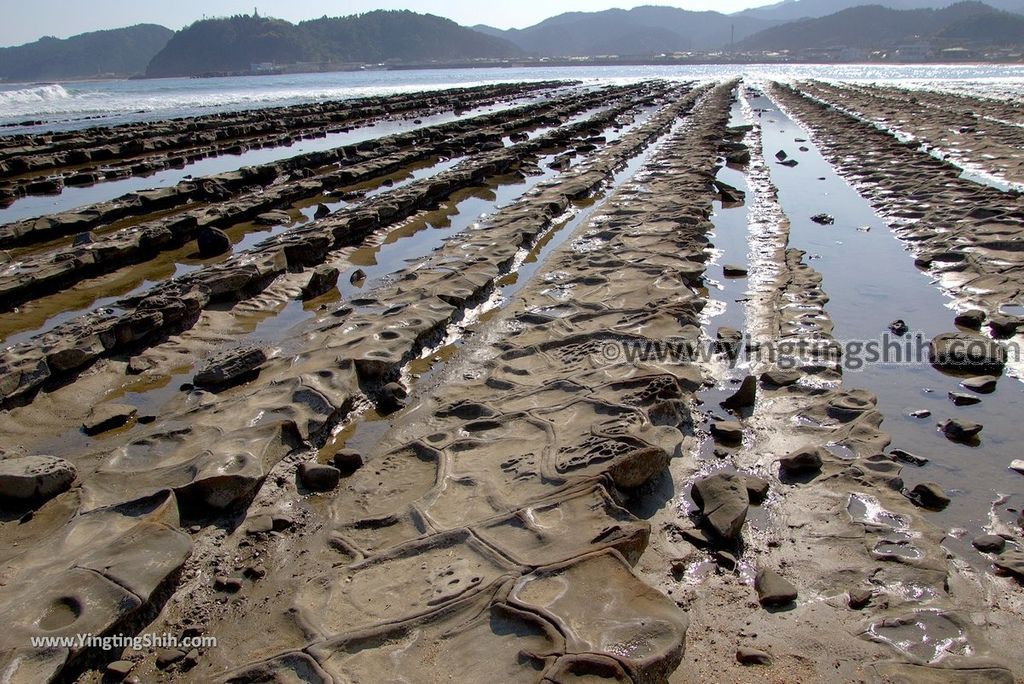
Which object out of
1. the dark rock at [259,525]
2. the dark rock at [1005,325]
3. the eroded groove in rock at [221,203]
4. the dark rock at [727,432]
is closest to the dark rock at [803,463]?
the dark rock at [727,432]

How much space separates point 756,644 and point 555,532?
0.91 metres

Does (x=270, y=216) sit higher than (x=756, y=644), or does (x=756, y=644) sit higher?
(x=270, y=216)

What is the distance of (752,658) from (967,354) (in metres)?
3.51

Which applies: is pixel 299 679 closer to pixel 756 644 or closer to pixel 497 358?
pixel 756 644

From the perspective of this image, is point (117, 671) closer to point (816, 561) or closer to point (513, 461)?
point (513, 461)

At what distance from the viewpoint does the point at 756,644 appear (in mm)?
2666

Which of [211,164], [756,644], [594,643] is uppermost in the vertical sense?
[211,164]

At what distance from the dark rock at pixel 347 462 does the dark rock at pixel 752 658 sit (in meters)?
2.17

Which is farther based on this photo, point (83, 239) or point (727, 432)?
point (83, 239)

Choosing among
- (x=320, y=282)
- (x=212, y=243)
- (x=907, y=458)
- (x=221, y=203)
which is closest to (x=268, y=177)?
(x=221, y=203)

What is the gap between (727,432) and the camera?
408cm

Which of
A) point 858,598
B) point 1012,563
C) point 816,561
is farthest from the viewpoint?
point 816,561

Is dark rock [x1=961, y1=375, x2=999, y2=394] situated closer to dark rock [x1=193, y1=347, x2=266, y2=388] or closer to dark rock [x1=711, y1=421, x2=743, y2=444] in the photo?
dark rock [x1=711, y1=421, x2=743, y2=444]

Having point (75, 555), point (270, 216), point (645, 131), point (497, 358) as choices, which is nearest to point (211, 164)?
point (270, 216)
